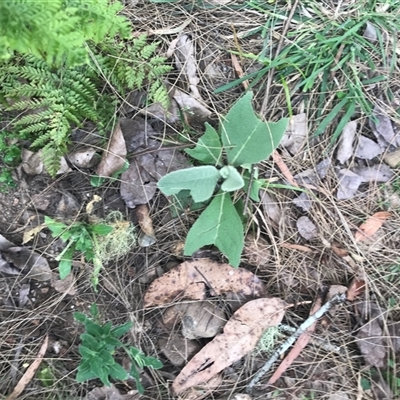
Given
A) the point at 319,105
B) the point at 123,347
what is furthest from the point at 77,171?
the point at 319,105

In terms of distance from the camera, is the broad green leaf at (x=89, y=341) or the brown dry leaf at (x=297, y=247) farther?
the brown dry leaf at (x=297, y=247)

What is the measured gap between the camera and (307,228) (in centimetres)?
206

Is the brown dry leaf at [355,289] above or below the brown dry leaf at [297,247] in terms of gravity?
below

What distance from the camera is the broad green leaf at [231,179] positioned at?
185 cm

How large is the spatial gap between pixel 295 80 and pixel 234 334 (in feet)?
3.76

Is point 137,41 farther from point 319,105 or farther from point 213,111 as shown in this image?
point 319,105

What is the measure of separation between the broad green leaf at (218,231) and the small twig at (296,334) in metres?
0.42

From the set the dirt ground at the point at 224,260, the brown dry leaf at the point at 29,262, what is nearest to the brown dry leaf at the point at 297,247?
the dirt ground at the point at 224,260

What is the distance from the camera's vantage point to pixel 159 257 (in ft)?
6.76

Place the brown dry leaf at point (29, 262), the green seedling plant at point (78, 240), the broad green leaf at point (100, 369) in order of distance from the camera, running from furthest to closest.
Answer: the brown dry leaf at point (29, 262) → the green seedling plant at point (78, 240) → the broad green leaf at point (100, 369)

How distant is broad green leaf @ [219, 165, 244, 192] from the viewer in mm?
1846

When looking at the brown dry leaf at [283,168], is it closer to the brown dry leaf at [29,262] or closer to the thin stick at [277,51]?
the thin stick at [277,51]

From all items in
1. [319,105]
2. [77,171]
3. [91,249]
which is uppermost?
[319,105]

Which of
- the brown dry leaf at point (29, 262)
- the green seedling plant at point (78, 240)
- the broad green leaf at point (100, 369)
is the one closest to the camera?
the broad green leaf at point (100, 369)
